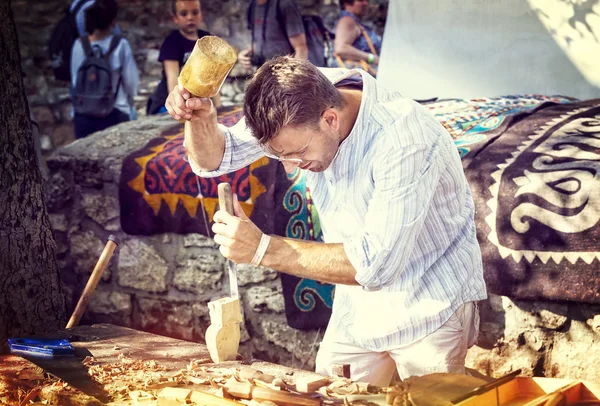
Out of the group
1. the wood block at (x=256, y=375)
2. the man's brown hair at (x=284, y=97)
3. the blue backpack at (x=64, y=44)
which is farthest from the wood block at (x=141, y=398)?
the blue backpack at (x=64, y=44)

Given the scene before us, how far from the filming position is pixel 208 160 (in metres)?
2.68

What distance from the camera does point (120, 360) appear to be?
249cm

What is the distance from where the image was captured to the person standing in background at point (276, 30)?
5516 millimetres

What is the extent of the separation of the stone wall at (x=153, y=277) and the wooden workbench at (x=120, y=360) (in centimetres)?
142

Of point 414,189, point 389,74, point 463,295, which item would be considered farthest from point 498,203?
point 389,74

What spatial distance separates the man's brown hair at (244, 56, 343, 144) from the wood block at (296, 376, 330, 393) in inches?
27.1

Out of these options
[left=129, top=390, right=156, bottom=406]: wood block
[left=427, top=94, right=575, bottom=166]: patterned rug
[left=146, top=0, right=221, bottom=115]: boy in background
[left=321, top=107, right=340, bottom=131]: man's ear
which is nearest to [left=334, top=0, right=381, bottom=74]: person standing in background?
[left=146, top=0, right=221, bottom=115]: boy in background

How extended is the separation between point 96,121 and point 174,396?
4.47 m

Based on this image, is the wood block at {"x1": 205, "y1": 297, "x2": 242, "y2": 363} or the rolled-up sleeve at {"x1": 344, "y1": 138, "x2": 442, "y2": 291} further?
the wood block at {"x1": 205, "y1": 297, "x2": 242, "y2": 363}

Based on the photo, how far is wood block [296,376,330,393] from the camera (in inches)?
82.3

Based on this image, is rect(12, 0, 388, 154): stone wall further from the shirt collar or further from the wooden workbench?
the shirt collar

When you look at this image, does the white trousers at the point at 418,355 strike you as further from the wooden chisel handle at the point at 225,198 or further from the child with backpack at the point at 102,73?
the child with backpack at the point at 102,73

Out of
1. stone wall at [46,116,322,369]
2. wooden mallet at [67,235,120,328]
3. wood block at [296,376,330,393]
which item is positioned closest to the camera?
wood block at [296,376,330,393]

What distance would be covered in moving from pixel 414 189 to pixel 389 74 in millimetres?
3177
